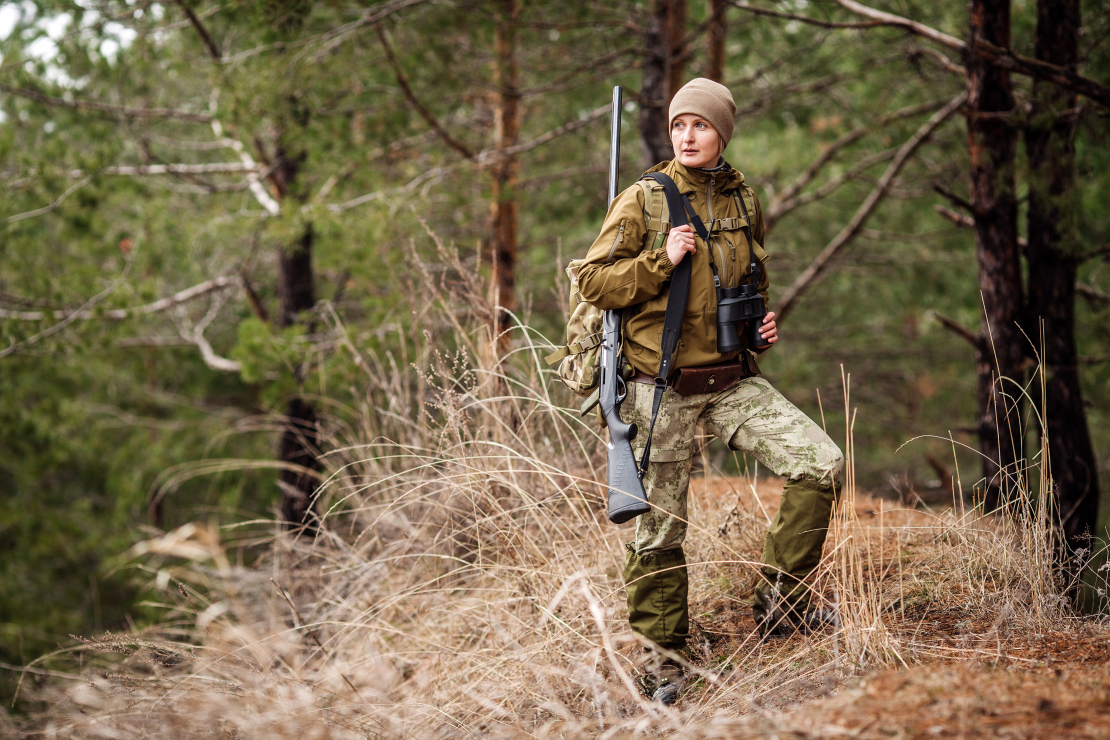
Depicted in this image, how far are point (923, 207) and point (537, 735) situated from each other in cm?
861

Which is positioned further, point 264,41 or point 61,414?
point 61,414

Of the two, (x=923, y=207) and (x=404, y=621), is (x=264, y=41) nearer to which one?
(x=404, y=621)

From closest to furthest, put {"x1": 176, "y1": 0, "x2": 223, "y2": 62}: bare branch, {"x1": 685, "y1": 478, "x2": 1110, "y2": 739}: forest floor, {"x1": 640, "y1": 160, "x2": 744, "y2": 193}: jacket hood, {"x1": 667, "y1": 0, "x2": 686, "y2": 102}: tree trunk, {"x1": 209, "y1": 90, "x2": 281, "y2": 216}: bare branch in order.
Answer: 1. {"x1": 685, "y1": 478, "x2": 1110, "y2": 739}: forest floor
2. {"x1": 640, "y1": 160, "x2": 744, "y2": 193}: jacket hood
3. {"x1": 667, "y1": 0, "x2": 686, "y2": 102}: tree trunk
4. {"x1": 176, "y1": 0, "x2": 223, "y2": 62}: bare branch
5. {"x1": 209, "y1": 90, "x2": 281, "y2": 216}: bare branch

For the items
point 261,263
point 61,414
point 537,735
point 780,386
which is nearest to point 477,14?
point 261,263

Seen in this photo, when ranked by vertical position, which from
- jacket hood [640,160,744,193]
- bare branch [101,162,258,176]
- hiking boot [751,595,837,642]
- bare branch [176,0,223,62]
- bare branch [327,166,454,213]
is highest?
bare branch [176,0,223,62]

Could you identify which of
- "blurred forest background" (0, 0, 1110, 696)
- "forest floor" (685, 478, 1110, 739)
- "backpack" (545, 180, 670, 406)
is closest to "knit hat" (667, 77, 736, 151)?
"backpack" (545, 180, 670, 406)

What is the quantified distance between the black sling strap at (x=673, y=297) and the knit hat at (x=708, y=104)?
0.23 meters

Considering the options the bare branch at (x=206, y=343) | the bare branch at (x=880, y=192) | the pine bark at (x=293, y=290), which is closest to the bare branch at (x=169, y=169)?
the pine bark at (x=293, y=290)

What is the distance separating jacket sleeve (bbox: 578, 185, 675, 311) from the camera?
8.61ft

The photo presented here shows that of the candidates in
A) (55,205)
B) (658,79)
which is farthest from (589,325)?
(55,205)

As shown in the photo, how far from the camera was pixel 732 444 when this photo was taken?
283 centimetres

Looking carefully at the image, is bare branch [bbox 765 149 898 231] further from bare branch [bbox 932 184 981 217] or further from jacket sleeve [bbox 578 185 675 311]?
jacket sleeve [bbox 578 185 675 311]

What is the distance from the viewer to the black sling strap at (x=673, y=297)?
2.67 metres

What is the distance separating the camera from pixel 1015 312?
4914mm
